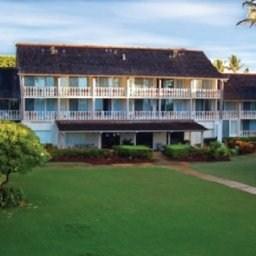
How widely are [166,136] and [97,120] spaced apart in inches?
208

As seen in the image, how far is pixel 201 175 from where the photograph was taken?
29781 mm

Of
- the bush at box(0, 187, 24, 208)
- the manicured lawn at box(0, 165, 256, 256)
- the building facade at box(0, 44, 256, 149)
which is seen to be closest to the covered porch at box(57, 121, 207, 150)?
the building facade at box(0, 44, 256, 149)

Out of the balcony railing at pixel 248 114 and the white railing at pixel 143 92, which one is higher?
the white railing at pixel 143 92

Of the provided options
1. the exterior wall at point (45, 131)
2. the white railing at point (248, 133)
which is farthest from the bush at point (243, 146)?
the exterior wall at point (45, 131)

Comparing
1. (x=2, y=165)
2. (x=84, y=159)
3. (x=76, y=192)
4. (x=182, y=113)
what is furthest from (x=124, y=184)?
(x=182, y=113)

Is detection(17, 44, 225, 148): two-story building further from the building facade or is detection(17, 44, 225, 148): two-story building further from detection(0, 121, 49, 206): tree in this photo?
detection(0, 121, 49, 206): tree

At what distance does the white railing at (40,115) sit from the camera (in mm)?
44250

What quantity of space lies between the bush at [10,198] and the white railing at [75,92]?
80.2 ft

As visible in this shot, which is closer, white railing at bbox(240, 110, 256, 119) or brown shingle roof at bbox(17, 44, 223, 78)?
brown shingle roof at bbox(17, 44, 223, 78)

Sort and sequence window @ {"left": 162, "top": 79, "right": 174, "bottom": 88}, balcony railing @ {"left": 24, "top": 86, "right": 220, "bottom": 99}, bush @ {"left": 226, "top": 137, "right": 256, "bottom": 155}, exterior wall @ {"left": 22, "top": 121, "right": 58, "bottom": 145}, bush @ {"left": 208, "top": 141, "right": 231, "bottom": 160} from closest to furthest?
bush @ {"left": 208, "top": 141, "right": 231, "bottom": 160} < bush @ {"left": 226, "top": 137, "right": 256, "bottom": 155} < exterior wall @ {"left": 22, "top": 121, "right": 58, "bottom": 145} < balcony railing @ {"left": 24, "top": 86, "right": 220, "bottom": 99} < window @ {"left": 162, "top": 79, "right": 174, "bottom": 88}

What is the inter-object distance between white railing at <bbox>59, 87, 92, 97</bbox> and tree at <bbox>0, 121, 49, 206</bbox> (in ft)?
80.8

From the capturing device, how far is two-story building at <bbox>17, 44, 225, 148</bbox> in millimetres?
44250

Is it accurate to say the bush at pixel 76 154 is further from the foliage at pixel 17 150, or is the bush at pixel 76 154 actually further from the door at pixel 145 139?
the foliage at pixel 17 150

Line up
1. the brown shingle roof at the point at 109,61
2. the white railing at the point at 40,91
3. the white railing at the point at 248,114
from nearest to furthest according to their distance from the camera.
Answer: the white railing at the point at 40,91
the brown shingle roof at the point at 109,61
the white railing at the point at 248,114
